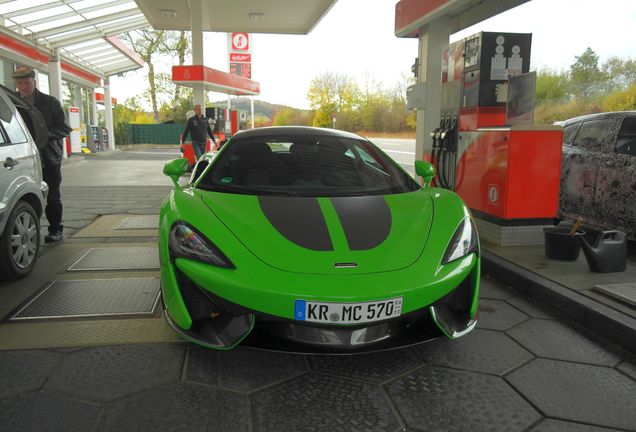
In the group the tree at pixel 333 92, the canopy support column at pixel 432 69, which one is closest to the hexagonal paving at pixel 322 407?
the canopy support column at pixel 432 69

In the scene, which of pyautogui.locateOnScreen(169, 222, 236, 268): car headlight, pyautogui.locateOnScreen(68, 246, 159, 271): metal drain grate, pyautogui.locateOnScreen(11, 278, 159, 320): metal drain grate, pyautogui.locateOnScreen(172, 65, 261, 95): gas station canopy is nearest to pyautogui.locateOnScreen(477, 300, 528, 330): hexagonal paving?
pyautogui.locateOnScreen(169, 222, 236, 268): car headlight

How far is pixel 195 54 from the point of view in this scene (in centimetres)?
1622

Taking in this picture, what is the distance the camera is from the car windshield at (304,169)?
10.5 ft

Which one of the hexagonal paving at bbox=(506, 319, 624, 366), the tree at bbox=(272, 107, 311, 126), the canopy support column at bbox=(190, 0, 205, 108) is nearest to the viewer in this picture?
the hexagonal paving at bbox=(506, 319, 624, 366)

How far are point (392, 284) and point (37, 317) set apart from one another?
94.0 inches

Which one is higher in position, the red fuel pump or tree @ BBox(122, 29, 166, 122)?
tree @ BBox(122, 29, 166, 122)

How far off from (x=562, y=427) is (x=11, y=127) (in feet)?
14.4

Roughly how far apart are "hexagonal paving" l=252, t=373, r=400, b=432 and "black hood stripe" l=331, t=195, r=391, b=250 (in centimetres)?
69

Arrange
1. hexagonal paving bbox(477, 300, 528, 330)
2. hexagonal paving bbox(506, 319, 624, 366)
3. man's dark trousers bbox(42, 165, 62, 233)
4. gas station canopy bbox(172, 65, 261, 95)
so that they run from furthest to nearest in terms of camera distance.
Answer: gas station canopy bbox(172, 65, 261, 95), man's dark trousers bbox(42, 165, 62, 233), hexagonal paving bbox(477, 300, 528, 330), hexagonal paving bbox(506, 319, 624, 366)

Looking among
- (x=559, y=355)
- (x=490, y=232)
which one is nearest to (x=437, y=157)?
(x=490, y=232)

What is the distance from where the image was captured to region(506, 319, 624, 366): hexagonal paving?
8.95 feet

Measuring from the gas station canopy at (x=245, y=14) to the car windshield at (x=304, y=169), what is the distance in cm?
1113

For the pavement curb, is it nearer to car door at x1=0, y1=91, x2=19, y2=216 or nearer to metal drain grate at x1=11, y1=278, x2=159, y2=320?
metal drain grate at x1=11, y1=278, x2=159, y2=320

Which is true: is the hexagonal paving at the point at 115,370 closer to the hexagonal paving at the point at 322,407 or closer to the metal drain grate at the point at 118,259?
the hexagonal paving at the point at 322,407
